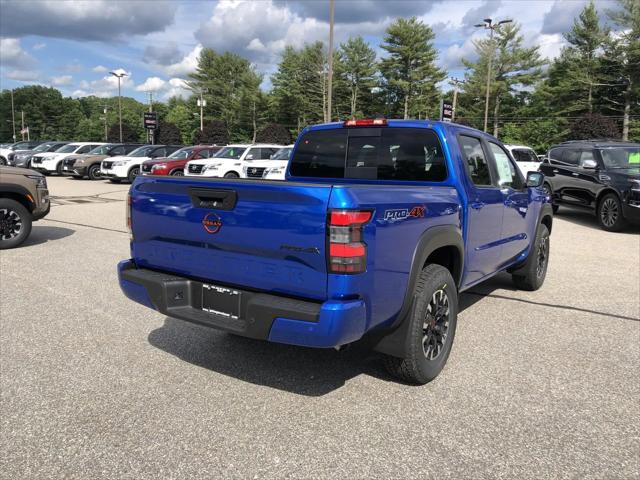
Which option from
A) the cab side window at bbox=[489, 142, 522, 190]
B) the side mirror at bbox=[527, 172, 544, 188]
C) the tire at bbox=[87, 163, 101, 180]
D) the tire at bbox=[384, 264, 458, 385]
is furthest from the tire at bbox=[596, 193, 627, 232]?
the tire at bbox=[87, 163, 101, 180]

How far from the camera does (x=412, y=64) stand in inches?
2306

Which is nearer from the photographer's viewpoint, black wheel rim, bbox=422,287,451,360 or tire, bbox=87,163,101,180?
black wheel rim, bbox=422,287,451,360

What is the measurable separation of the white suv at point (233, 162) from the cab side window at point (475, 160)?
13.5 meters

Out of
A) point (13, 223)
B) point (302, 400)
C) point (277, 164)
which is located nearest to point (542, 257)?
point (302, 400)

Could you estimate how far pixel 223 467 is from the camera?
2.59m

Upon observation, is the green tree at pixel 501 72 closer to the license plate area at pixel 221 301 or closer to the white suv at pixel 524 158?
the white suv at pixel 524 158

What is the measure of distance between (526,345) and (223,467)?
9.43 ft

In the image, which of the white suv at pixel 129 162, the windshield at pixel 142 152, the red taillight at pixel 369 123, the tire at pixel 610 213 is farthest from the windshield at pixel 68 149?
the red taillight at pixel 369 123

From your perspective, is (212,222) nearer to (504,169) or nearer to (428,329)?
(428,329)

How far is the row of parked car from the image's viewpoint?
18.2 m

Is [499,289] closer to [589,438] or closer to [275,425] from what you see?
[589,438]

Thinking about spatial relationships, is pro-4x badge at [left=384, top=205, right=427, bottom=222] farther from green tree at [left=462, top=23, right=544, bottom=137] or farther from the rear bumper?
green tree at [left=462, top=23, right=544, bottom=137]

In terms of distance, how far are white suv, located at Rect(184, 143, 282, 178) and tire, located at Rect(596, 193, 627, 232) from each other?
10418mm

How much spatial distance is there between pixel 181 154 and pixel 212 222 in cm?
1810
